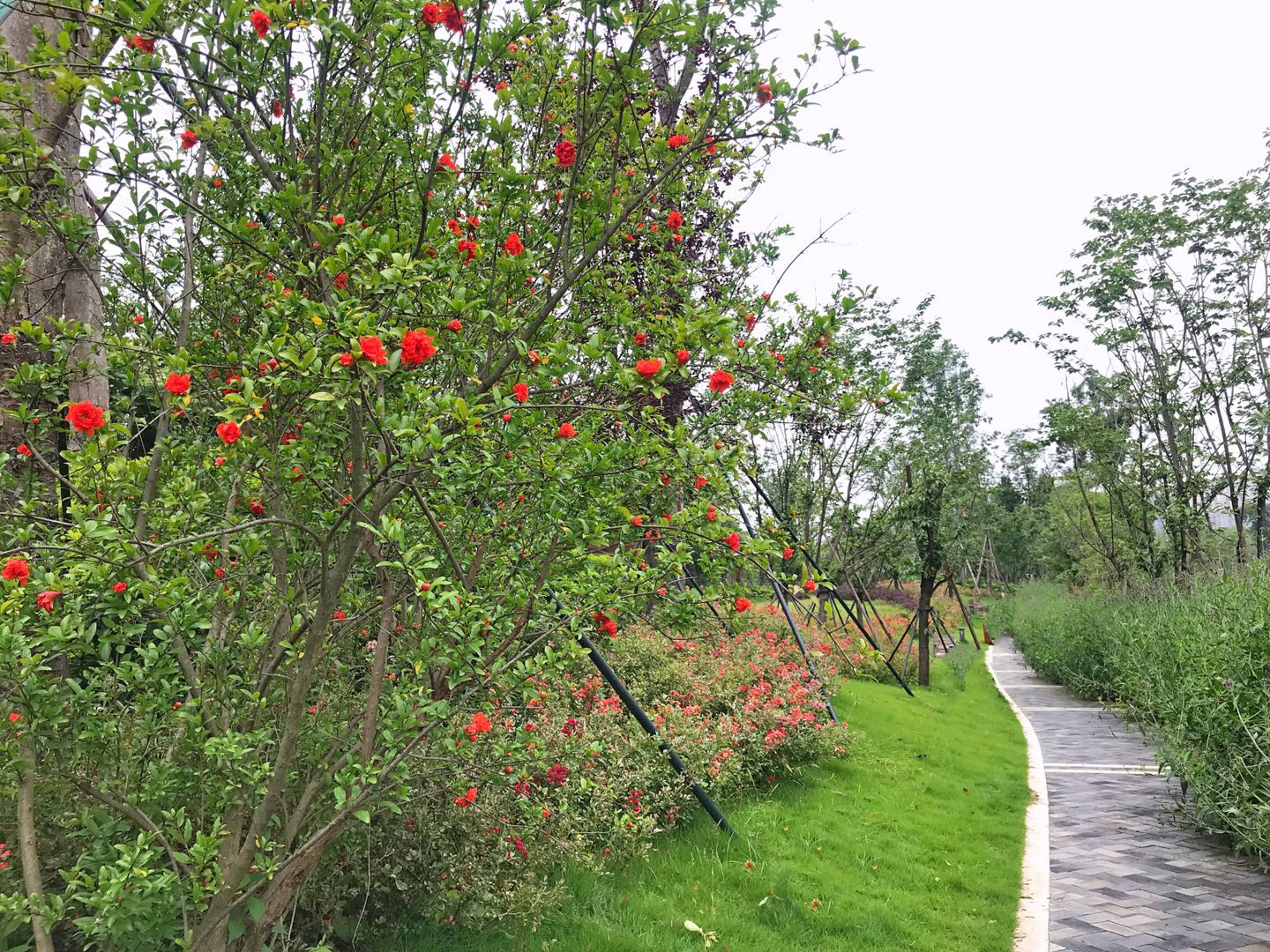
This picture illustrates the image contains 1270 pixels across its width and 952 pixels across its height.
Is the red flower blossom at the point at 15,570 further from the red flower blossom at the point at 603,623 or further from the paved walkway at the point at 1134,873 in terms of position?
the paved walkway at the point at 1134,873

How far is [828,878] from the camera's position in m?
5.01

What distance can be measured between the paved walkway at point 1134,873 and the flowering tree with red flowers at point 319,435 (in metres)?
3.89

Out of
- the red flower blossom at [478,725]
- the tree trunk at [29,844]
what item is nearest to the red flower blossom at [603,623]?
the red flower blossom at [478,725]

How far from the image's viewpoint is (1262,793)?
544 centimetres

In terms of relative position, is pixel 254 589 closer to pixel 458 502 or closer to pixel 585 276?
pixel 458 502

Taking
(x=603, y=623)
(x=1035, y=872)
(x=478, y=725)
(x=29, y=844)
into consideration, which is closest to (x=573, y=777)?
(x=603, y=623)

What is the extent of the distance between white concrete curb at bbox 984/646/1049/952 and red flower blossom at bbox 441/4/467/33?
544 centimetres

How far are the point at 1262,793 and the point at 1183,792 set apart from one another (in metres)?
1.62

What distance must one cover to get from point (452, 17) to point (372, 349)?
136 centimetres

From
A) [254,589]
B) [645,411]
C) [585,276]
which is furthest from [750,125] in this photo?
[254,589]

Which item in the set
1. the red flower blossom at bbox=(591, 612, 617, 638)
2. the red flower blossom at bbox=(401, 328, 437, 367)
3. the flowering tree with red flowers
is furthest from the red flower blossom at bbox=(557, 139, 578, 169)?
the red flower blossom at bbox=(591, 612, 617, 638)

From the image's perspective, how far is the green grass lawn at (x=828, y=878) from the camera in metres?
4.00

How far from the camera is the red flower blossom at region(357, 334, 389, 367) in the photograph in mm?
1890

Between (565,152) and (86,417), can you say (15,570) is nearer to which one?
(86,417)
